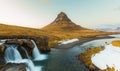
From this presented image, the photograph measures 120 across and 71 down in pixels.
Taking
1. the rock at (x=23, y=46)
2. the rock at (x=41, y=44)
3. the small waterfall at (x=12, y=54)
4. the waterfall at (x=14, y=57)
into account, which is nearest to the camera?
the waterfall at (x=14, y=57)

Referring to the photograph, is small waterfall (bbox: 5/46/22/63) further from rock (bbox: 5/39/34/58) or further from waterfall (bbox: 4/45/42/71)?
rock (bbox: 5/39/34/58)

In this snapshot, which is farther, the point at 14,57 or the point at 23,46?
the point at 23,46

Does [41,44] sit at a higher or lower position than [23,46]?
lower

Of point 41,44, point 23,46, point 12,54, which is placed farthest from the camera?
point 41,44

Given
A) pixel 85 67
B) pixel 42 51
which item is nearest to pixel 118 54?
pixel 85 67

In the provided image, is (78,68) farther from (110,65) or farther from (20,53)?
(20,53)

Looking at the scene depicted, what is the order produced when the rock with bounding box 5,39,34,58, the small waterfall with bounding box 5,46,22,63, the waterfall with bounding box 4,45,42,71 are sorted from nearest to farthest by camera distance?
the waterfall with bounding box 4,45,42,71 < the small waterfall with bounding box 5,46,22,63 < the rock with bounding box 5,39,34,58

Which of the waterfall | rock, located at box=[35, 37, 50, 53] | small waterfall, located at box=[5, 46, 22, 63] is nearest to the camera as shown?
the waterfall

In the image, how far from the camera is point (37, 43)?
221ft

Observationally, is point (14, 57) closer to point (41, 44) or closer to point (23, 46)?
point (23, 46)

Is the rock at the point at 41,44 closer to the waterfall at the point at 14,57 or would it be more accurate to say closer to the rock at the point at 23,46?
the rock at the point at 23,46

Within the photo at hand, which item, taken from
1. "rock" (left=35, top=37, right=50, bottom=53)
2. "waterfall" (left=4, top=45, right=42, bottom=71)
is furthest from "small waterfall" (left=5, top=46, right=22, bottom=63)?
"rock" (left=35, top=37, right=50, bottom=53)

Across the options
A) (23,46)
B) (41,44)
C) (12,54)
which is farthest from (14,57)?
(41,44)

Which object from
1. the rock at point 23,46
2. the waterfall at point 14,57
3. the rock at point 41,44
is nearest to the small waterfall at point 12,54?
the waterfall at point 14,57
